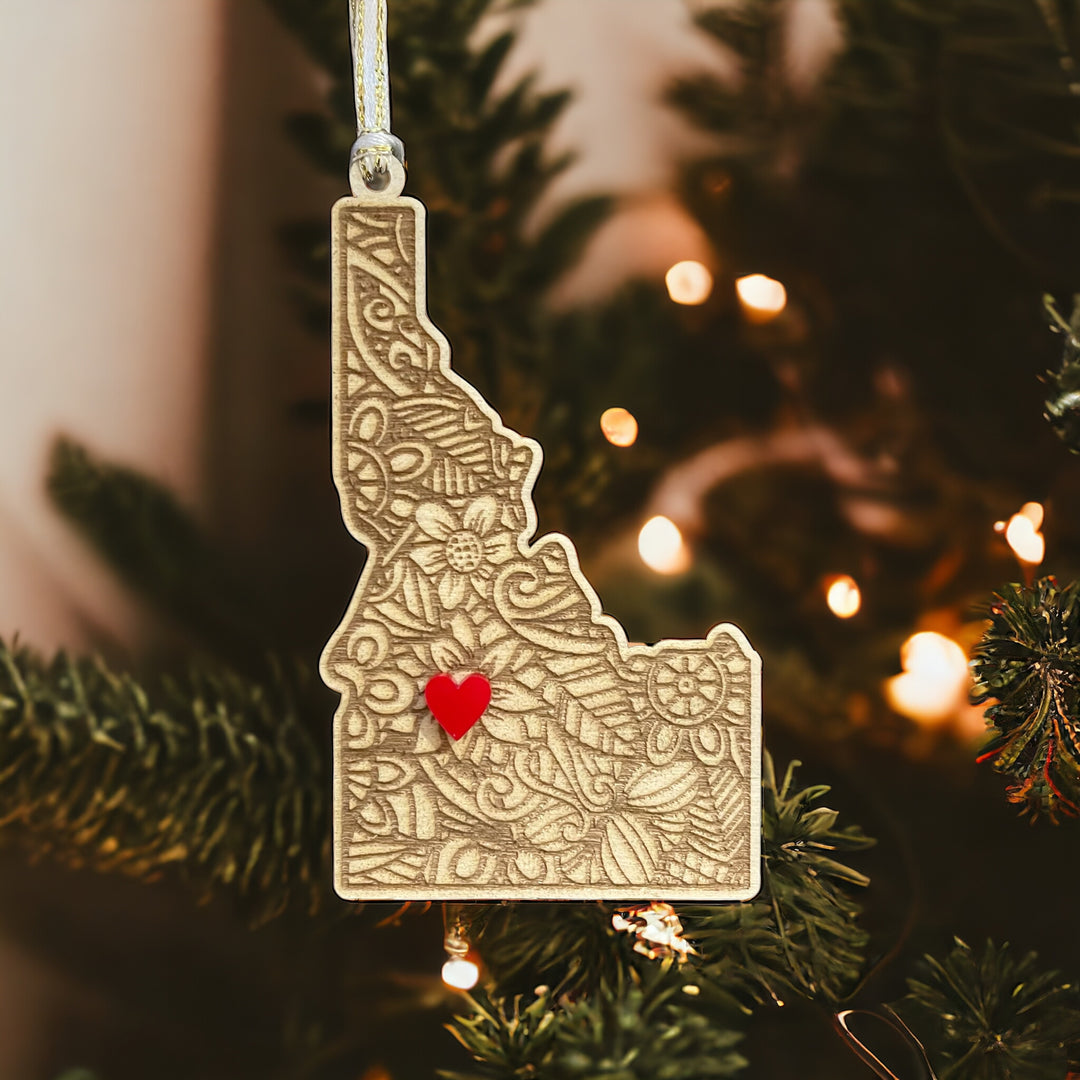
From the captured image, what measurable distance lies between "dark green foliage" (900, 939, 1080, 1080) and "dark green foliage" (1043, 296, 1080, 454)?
30 cm

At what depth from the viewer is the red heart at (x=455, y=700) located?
439 mm

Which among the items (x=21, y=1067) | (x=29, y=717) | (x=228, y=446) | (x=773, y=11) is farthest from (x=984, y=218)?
(x=21, y=1067)

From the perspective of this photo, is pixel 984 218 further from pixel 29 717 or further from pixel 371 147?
pixel 29 717

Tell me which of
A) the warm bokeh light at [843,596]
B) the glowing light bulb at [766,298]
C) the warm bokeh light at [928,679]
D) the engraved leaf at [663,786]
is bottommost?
the warm bokeh light at [928,679]

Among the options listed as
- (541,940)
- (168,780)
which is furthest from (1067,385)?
(168,780)

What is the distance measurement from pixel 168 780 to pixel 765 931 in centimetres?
36

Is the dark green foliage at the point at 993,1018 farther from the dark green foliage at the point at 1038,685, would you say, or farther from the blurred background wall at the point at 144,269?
the blurred background wall at the point at 144,269

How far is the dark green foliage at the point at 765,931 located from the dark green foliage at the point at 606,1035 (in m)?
0.01

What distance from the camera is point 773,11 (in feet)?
1.73

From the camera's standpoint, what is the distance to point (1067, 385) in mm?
499

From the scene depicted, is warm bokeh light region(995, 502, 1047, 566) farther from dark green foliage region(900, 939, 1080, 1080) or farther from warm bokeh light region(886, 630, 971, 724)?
dark green foliage region(900, 939, 1080, 1080)

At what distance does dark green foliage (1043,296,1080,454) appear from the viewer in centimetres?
50

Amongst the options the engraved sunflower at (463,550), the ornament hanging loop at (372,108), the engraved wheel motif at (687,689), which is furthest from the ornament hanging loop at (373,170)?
the engraved wheel motif at (687,689)

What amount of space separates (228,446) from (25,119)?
0.73 ft
